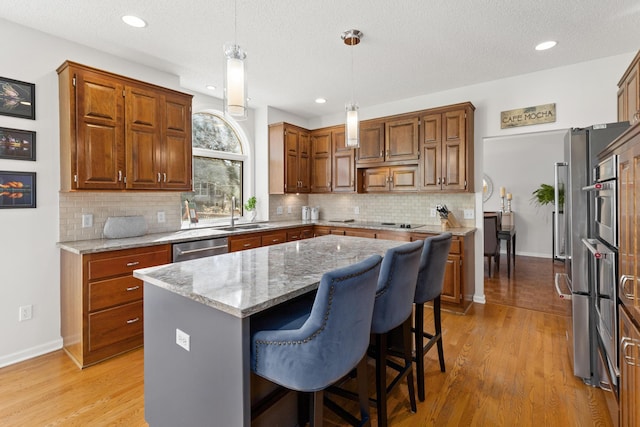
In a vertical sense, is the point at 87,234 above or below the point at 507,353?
above

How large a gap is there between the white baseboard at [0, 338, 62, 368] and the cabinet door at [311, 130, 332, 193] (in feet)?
12.3

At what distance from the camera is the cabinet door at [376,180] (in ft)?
15.4

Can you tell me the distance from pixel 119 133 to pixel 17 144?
737mm

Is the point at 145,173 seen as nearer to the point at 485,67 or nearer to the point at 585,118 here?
the point at 485,67

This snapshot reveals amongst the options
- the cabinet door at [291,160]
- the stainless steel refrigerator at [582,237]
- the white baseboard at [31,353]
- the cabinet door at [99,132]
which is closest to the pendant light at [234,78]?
the cabinet door at [99,132]

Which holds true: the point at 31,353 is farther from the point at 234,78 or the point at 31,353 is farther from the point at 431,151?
the point at 431,151

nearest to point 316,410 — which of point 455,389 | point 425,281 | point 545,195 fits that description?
point 425,281

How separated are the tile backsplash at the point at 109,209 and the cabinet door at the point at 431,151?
10.3ft

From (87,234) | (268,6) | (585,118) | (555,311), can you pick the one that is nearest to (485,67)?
(585,118)

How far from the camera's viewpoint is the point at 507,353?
272 cm

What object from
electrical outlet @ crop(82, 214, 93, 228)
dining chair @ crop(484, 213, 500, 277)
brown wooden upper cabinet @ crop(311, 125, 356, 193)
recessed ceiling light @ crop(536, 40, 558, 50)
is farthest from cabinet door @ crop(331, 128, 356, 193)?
electrical outlet @ crop(82, 214, 93, 228)

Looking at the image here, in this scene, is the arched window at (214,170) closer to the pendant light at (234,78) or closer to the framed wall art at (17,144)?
the framed wall art at (17,144)

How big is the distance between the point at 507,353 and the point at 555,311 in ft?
4.84

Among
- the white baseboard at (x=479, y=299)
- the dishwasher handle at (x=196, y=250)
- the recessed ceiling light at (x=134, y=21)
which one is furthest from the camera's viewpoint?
the white baseboard at (x=479, y=299)
